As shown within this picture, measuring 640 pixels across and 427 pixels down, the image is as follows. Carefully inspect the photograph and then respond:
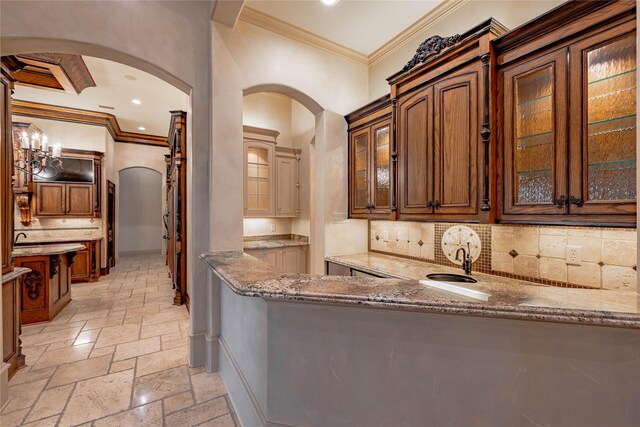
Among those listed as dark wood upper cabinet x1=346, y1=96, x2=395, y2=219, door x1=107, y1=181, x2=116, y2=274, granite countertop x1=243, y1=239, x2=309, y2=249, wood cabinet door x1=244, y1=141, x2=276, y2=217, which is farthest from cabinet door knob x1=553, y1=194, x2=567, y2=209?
door x1=107, y1=181, x2=116, y2=274

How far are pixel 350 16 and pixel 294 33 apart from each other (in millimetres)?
629

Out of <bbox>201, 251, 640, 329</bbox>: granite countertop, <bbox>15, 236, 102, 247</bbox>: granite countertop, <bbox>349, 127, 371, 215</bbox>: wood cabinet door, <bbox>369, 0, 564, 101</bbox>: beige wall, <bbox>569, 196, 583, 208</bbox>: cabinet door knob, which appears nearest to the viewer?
<bbox>201, 251, 640, 329</bbox>: granite countertop

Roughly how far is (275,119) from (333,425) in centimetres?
483

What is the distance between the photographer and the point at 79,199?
595 cm

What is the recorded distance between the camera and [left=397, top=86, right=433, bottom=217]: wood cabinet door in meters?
2.50

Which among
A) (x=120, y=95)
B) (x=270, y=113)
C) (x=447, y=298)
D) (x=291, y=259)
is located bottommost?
(x=291, y=259)

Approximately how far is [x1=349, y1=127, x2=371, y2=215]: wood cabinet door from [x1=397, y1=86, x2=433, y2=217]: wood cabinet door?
51cm

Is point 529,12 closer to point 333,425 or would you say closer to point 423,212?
point 423,212

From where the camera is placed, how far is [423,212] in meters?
2.54

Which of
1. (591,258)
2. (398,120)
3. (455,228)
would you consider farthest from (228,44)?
Result: (591,258)

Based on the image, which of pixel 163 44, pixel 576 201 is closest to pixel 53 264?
pixel 163 44

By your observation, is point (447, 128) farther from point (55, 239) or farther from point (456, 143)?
point (55, 239)

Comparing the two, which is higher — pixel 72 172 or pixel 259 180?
pixel 72 172

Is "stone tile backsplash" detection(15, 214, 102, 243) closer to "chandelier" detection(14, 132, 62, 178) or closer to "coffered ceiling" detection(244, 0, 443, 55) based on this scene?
"chandelier" detection(14, 132, 62, 178)
